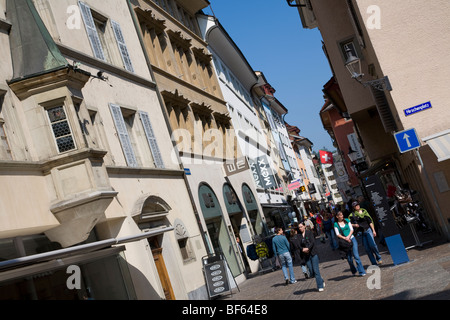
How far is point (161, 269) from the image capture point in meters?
18.8

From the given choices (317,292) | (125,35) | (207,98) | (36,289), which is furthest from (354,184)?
(36,289)

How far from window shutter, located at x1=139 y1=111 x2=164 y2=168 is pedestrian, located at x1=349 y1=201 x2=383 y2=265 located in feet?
22.9

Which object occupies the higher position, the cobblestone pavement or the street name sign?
the street name sign

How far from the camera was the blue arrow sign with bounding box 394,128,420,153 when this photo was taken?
16266 mm

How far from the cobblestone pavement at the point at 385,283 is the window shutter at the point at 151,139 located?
16.4 feet

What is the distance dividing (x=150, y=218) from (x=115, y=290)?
334 cm

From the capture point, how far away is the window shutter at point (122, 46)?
2092 cm

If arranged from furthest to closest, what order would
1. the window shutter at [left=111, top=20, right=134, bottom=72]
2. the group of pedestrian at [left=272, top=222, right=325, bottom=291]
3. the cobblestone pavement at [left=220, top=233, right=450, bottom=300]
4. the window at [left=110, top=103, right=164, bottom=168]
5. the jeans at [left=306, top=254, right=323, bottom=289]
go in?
the window shutter at [left=111, top=20, right=134, bottom=72] → the window at [left=110, top=103, right=164, bottom=168] → the group of pedestrian at [left=272, top=222, right=325, bottom=291] → the jeans at [left=306, top=254, right=323, bottom=289] → the cobblestone pavement at [left=220, top=233, right=450, bottom=300]

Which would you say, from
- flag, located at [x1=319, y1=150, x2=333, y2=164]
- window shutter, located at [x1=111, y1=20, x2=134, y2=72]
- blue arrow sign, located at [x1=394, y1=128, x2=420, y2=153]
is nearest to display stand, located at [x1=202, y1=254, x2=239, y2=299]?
blue arrow sign, located at [x1=394, y1=128, x2=420, y2=153]

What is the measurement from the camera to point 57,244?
45.5 ft

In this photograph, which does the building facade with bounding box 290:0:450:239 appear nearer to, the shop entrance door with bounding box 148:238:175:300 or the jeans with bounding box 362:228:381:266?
the jeans with bounding box 362:228:381:266

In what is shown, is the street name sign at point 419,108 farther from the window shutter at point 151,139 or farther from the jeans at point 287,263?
the window shutter at point 151,139
